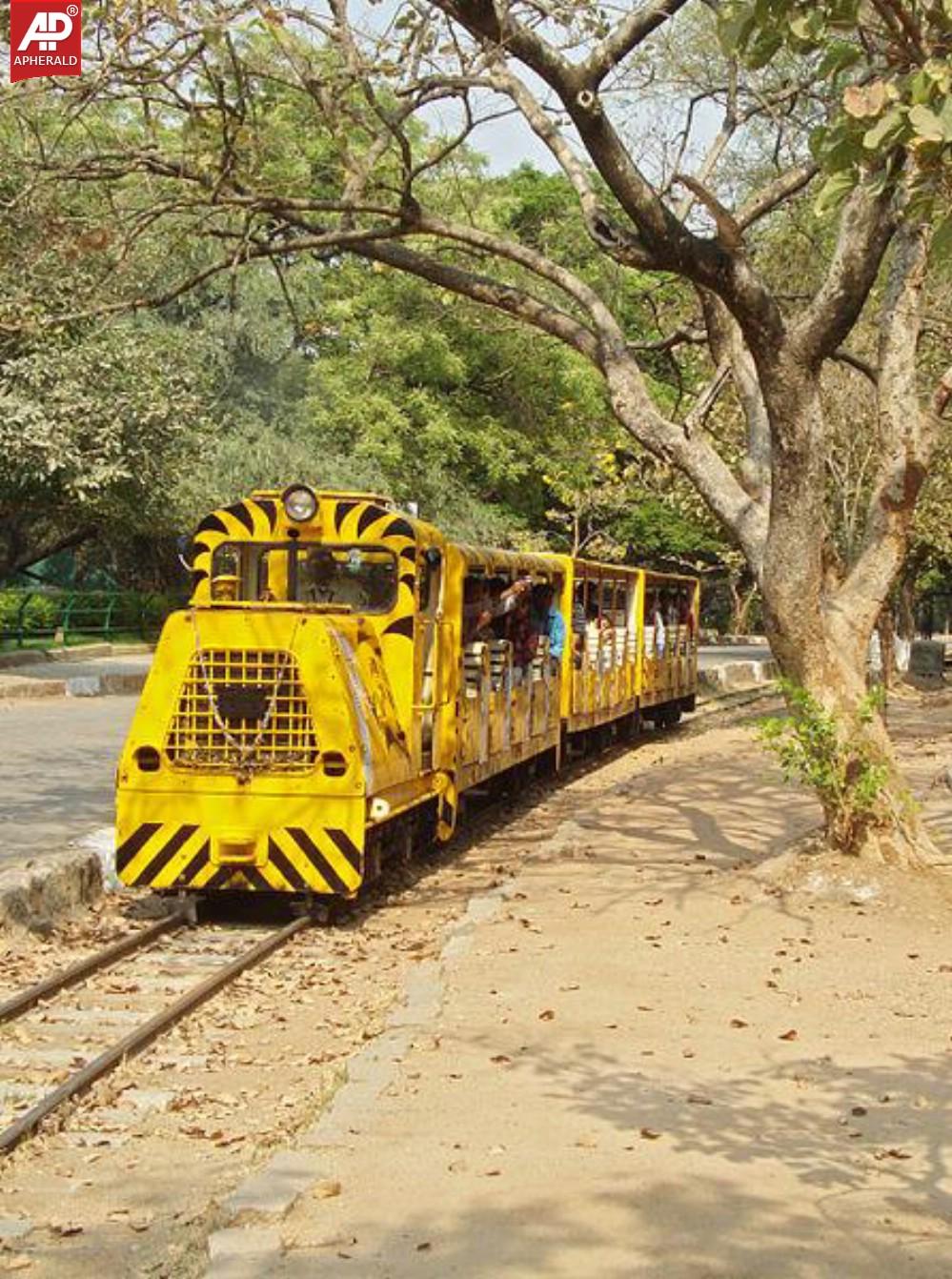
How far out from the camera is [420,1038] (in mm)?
8383

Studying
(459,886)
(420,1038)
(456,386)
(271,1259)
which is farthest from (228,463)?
(271,1259)

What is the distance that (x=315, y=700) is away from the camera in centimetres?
1163

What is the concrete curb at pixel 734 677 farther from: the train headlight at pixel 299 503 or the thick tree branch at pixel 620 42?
the thick tree branch at pixel 620 42

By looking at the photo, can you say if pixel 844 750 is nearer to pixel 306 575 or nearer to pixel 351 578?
pixel 351 578

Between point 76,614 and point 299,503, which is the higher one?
point 299,503

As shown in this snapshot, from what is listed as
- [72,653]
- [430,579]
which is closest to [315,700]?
[430,579]

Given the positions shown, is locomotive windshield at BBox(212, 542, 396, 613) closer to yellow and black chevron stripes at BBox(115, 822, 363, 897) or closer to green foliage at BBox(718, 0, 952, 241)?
yellow and black chevron stripes at BBox(115, 822, 363, 897)

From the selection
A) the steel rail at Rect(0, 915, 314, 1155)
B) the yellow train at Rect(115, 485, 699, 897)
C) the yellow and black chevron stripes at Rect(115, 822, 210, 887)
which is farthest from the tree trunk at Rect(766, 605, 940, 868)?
the yellow and black chevron stripes at Rect(115, 822, 210, 887)

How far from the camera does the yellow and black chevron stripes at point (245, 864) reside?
11734 millimetres

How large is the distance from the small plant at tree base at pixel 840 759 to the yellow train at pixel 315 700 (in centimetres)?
279

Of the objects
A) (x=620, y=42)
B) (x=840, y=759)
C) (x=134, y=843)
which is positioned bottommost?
(x=134, y=843)

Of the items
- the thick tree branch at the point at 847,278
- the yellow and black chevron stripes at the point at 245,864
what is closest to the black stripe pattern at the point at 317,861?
the yellow and black chevron stripes at the point at 245,864

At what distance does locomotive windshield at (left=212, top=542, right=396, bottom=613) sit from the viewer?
13305 millimetres

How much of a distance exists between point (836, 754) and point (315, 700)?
3559 mm
